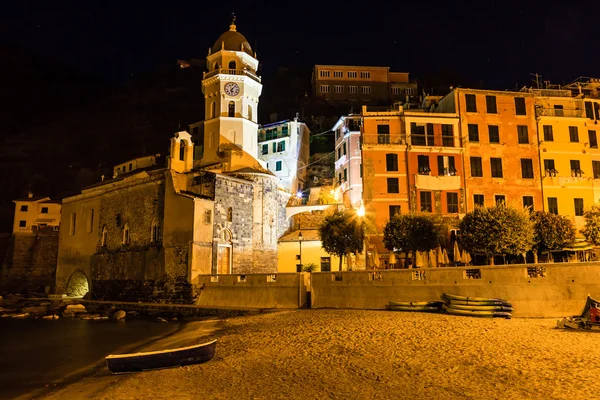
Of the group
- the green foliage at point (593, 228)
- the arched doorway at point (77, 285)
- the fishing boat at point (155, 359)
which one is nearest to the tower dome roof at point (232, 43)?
the arched doorway at point (77, 285)

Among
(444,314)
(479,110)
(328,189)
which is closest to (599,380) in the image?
(444,314)

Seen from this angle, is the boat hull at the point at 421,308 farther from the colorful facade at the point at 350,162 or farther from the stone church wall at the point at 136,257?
the colorful facade at the point at 350,162

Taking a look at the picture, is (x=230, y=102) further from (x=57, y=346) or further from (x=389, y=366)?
(x=389, y=366)

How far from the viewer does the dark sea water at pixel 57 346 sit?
17000 millimetres

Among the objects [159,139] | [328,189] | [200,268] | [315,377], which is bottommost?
[315,377]

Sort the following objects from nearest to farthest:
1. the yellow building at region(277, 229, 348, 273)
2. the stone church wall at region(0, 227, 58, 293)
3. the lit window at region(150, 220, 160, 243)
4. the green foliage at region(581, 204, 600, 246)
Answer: the green foliage at region(581, 204, 600, 246), the lit window at region(150, 220, 160, 243), the yellow building at region(277, 229, 348, 273), the stone church wall at region(0, 227, 58, 293)

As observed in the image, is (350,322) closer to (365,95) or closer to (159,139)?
(365,95)

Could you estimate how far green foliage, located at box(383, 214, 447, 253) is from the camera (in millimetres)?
29953

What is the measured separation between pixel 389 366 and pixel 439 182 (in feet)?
81.4

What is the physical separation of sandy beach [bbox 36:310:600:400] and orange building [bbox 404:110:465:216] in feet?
56.3

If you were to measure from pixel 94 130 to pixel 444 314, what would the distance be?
94756 millimetres

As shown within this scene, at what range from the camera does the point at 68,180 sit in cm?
Result: 8294

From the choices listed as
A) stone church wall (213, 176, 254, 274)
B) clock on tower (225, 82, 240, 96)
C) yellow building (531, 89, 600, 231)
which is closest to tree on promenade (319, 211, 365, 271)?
stone church wall (213, 176, 254, 274)

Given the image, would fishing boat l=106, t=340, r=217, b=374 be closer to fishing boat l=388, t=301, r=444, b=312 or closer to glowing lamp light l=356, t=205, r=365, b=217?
fishing boat l=388, t=301, r=444, b=312
